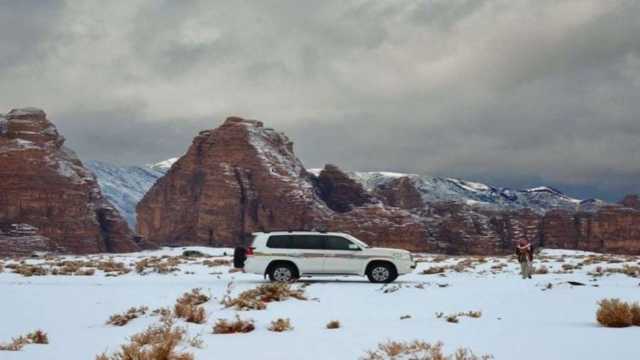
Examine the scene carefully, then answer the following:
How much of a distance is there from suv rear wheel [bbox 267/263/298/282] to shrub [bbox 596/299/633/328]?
13309 millimetres

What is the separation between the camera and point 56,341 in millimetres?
8625

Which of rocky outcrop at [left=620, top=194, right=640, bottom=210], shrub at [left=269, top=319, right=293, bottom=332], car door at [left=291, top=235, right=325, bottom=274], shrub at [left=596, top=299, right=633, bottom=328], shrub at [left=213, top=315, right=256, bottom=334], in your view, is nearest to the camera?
shrub at [left=596, top=299, right=633, bottom=328]

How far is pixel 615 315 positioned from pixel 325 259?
43.4 feet

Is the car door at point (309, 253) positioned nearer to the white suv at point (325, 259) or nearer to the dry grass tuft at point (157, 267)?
the white suv at point (325, 259)

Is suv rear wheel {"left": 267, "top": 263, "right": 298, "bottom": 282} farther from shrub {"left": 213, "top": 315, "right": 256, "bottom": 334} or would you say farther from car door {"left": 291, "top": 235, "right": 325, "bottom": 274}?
shrub {"left": 213, "top": 315, "right": 256, "bottom": 334}

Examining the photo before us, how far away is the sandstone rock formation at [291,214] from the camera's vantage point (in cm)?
10681

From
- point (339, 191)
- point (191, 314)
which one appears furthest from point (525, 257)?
point (339, 191)

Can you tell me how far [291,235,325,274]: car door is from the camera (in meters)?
21.2

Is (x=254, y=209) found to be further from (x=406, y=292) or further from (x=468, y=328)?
(x=468, y=328)

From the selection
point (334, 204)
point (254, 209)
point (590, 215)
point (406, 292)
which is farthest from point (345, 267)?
point (590, 215)

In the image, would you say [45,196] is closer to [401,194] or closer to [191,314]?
[401,194]

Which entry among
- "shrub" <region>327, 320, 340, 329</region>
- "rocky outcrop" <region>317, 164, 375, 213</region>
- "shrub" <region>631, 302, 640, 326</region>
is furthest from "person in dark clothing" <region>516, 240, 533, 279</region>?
"rocky outcrop" <region>317, 164, 375, 213</region>

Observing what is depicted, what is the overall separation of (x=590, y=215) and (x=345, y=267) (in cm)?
11307

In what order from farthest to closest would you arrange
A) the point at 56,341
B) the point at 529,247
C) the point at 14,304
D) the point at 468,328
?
the point at 529,247 → the point at 14,304 → the point at 468,328 → the point at 56,341
